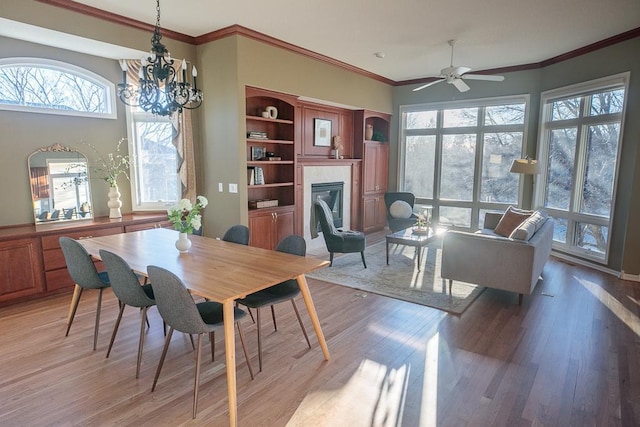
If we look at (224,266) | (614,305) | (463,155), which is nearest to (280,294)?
(224,266)

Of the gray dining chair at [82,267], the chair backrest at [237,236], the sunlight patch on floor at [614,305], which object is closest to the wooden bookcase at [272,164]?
the chair backrest at [237,236]

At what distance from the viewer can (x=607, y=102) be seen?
518 cm

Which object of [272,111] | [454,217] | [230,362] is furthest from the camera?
[454,217]

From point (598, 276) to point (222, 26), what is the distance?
571 cm

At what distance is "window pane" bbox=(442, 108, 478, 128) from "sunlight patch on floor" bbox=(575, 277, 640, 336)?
347cm

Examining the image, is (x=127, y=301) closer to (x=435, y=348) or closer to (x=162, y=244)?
(x=162, y=244)

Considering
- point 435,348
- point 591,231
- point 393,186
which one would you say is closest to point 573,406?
point 435,348

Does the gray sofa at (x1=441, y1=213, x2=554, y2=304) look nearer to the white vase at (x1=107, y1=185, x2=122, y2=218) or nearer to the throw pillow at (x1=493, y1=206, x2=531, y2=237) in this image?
the throw pillow at (x1=493, y1=206, x2=531, y2=237)

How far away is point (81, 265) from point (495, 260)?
3.77 m

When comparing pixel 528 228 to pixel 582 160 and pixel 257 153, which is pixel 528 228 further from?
pixel 257 153

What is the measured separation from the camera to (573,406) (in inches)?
92.2

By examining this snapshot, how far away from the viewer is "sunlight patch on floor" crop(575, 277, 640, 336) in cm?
354

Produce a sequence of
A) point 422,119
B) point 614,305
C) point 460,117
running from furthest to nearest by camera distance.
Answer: point 422,119
point 460,117
point 614,305

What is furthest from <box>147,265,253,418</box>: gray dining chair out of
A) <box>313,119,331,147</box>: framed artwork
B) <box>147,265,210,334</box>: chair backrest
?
<box>313,119,331,147</box>: framed artwork
